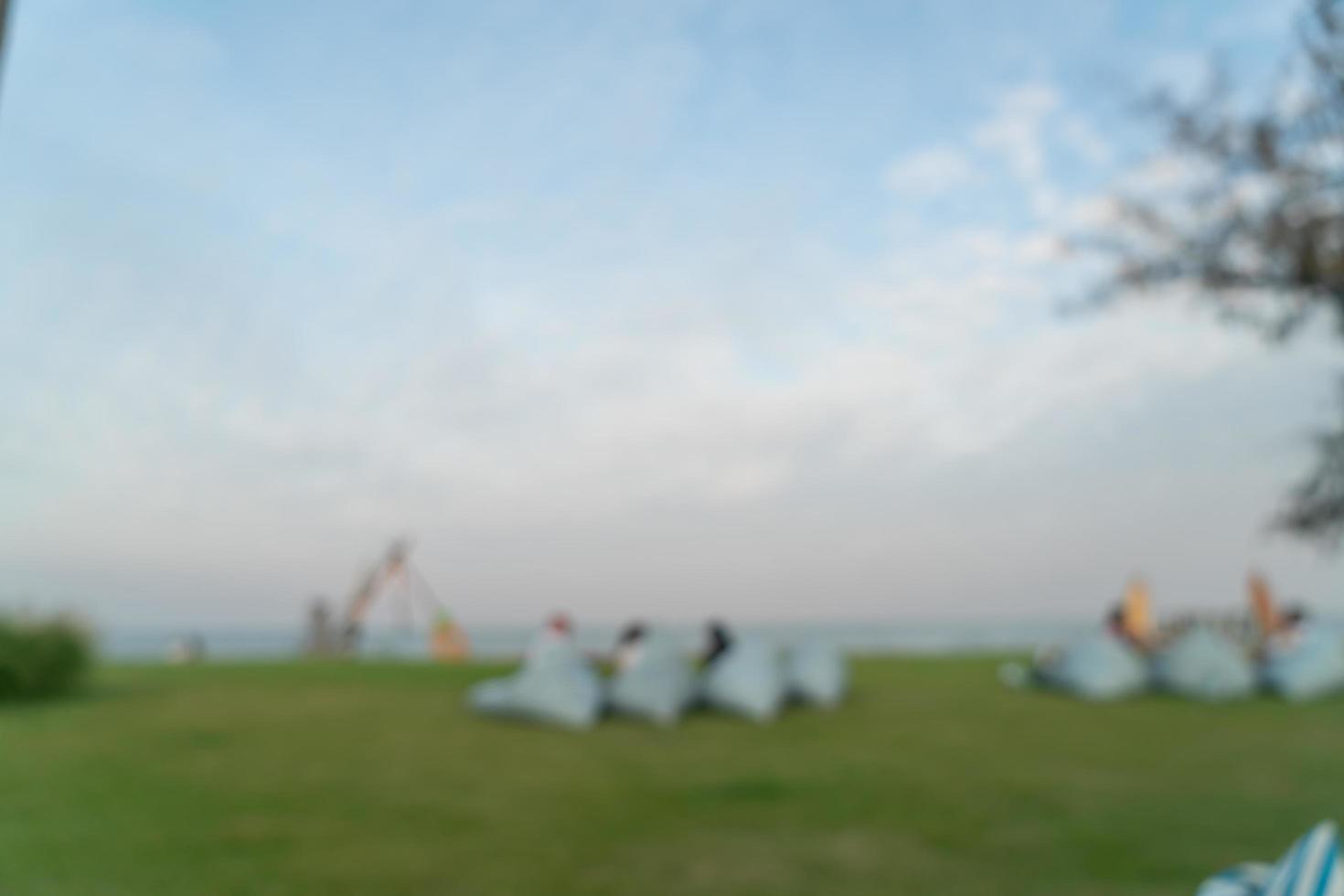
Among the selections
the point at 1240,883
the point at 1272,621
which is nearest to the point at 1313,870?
the point at 1240,883

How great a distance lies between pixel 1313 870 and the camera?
2525mm

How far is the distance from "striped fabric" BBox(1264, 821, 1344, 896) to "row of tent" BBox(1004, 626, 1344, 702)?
26.0ft

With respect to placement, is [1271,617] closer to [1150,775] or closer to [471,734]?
[1150,775]

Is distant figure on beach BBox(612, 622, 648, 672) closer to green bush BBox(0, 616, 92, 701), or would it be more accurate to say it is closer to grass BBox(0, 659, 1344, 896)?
grass BBox(0, 659, 1344, 896)

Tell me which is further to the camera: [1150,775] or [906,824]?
[1150,775]

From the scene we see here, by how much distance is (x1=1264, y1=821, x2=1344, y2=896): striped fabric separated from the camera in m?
2.50

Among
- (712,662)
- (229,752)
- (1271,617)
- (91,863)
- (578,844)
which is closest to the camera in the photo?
(91,863)

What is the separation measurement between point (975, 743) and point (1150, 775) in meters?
1.25

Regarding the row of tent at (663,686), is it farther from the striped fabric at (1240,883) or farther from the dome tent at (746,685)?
the striped fabric at (1240,883)

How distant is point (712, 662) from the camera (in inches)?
367

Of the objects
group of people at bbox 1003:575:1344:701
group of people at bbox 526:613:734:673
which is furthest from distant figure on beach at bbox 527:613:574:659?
group of people at bbox 1003:575:1344:701

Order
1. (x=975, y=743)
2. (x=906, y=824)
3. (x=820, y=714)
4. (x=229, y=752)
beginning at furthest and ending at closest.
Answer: (x=820, y=714) < (x=975, y=743) < (x=229, y=752) < (x=906, y=824)

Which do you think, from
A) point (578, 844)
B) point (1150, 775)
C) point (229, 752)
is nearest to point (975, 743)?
point (1150, 775)

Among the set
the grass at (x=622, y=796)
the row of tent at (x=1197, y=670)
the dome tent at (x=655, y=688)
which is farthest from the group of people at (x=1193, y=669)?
the dome tent at (x=655, y=688)
